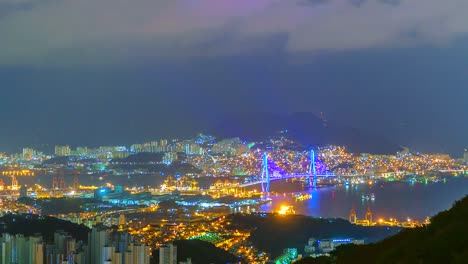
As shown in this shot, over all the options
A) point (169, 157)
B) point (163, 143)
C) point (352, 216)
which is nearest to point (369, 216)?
point (352, 216)

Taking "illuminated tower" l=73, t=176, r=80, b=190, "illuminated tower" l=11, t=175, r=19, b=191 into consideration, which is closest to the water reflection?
"illuminated tower" l=73, t=176, r=80, b=190

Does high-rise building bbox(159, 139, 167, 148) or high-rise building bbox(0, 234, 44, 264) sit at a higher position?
high-rise building bbox(159, 139, 167, 148)

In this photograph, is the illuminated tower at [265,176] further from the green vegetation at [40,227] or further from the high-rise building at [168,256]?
the high-rise building at [168,256]

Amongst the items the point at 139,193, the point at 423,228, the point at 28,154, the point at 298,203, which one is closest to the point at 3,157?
the point at 28,154

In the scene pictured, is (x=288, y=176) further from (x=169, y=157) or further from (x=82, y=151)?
(x=82, y=151)

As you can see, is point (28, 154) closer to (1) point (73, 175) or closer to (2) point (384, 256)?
(1) point (73, 175)

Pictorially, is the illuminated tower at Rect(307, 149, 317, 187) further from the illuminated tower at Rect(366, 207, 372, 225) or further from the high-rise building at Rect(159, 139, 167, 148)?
the illuminated tower at Rect(366, 207, 372, 225)
